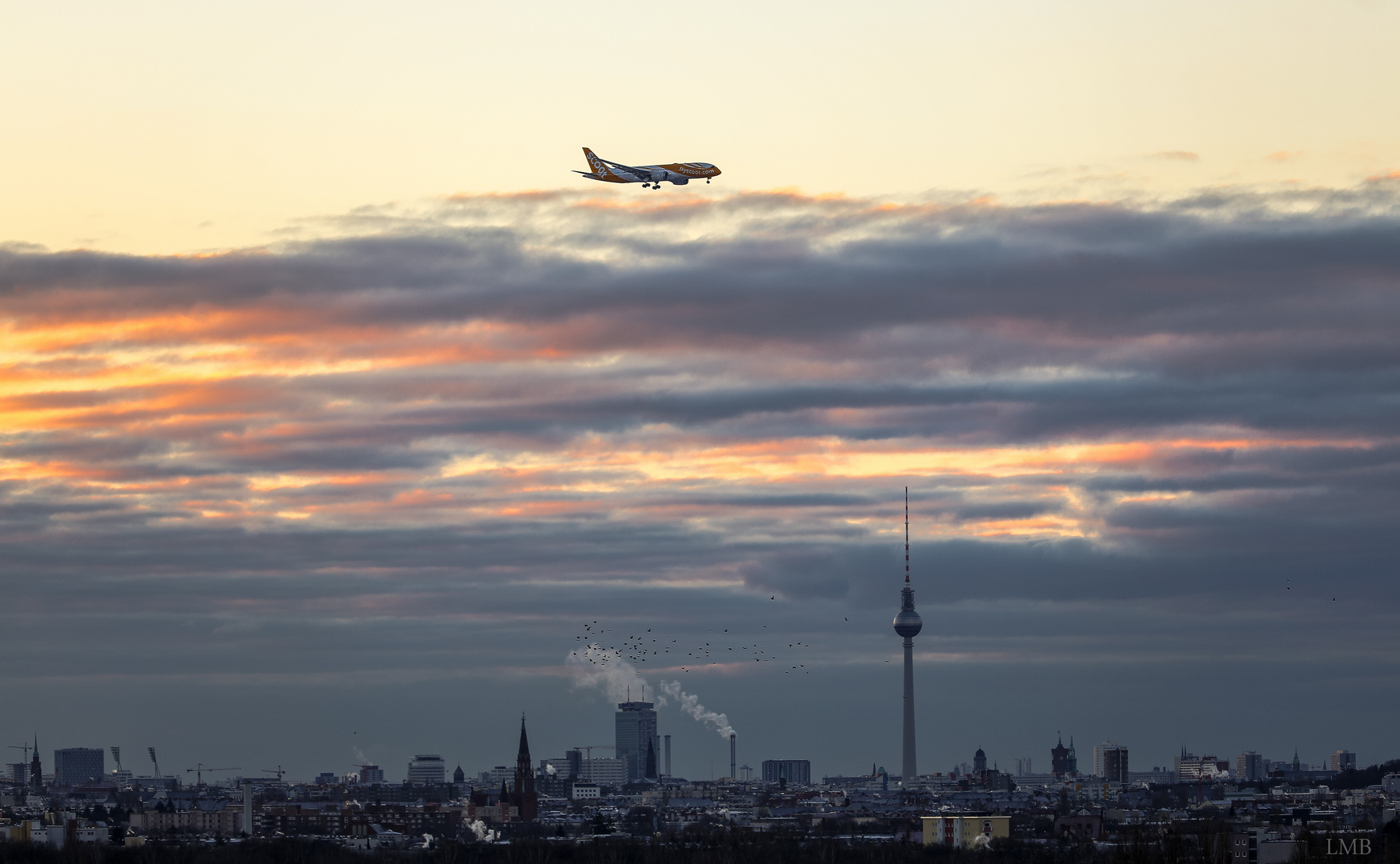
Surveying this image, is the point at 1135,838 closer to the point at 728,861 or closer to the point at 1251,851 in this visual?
the point at 1251,851

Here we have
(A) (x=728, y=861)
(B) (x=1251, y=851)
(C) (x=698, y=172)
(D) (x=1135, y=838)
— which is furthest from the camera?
(A) (x=728, y=861)

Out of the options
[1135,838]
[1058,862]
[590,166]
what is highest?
[590,166]

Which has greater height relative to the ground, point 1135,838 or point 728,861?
point 1135,838

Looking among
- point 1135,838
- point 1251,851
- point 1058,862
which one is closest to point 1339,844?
point 1251,851

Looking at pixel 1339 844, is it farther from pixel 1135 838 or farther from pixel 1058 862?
pixel 1135 838

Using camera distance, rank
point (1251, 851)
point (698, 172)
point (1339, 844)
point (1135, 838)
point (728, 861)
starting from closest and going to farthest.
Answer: point (1135, 838) → point (1339, 844) → point (698, 172) → point (1251, 851) → point (728, 861)

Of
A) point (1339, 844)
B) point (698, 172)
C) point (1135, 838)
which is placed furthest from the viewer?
point (698, 172)

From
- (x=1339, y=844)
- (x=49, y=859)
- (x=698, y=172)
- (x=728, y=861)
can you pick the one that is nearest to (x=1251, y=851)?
(x=1339, y=844)

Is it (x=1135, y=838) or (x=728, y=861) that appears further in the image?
(x=728, y=861)

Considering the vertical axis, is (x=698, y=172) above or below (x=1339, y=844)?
above
